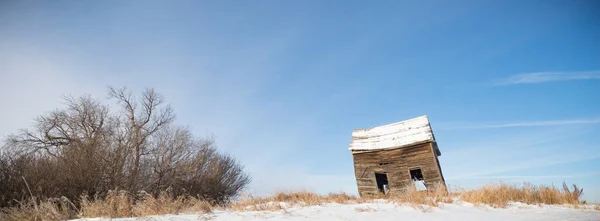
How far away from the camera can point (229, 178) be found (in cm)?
2127

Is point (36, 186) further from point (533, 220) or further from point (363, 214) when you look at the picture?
point (533, 220)

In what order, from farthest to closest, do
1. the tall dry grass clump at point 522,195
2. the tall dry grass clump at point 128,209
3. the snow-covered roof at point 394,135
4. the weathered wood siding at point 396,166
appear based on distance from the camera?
1. the snow-covered roof at point 394,135
2. the weathered wood siding at point 396,166
3. the tall dry grass clump at point 522,195
4. the tall dry grass clump at point 128,209

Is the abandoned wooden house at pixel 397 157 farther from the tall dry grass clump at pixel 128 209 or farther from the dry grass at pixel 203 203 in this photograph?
the tall dry grass clump at pixel 128 209

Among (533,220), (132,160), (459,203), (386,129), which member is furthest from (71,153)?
(386,129)

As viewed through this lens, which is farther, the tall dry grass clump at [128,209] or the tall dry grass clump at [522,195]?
the tall dry grass clump at [522,195]

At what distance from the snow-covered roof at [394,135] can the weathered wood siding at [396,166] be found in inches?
12.4

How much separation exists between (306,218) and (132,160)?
50.8 feet

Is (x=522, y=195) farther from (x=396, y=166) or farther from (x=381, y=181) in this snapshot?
(x=381, y=181)

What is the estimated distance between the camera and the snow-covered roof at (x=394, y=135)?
15.6 metres

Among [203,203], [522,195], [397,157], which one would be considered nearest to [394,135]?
[397,157]

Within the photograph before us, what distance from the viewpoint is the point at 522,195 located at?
7.99 meters

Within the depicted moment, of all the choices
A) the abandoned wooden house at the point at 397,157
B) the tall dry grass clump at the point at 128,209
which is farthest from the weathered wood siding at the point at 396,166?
the tall dry grass clump at the point at 128,209

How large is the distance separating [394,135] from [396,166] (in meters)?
2.20

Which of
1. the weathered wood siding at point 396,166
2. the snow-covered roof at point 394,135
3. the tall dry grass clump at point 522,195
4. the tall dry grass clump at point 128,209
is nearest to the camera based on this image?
the tall dry grass clump at point 128,209
